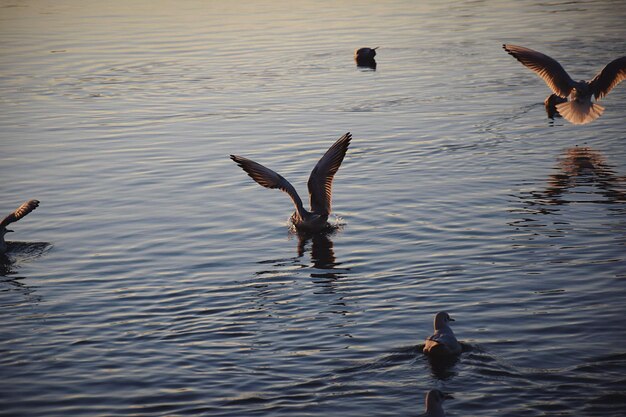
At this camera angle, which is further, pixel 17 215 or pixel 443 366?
pixel 17 215

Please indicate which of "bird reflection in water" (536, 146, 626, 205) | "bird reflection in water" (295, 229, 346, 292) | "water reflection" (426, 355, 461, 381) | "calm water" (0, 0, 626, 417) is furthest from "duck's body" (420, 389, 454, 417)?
"bird reflection in water" (536, 146, 626, 205)

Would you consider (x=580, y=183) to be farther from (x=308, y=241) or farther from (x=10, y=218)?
(x=10, y=218)

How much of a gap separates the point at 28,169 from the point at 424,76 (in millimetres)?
13570

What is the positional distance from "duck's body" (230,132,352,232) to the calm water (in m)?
0.44

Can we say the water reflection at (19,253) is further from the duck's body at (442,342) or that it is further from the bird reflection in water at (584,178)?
the bird reflection in water at (584,178)

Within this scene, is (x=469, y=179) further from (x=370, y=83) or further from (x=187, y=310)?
(x=370, y=83)

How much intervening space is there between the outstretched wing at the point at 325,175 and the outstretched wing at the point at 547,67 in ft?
21.3

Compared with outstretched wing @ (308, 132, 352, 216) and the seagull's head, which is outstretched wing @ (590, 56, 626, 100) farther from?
the seagull's head

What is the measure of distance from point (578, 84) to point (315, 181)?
7.97 metres

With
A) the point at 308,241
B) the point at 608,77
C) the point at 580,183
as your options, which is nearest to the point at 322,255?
the point at 308,241

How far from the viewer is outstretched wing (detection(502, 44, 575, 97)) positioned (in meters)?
22.2

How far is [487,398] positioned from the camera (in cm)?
984

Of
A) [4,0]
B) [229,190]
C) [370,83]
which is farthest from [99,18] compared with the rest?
[229,190]

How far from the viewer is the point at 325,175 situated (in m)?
17.5
